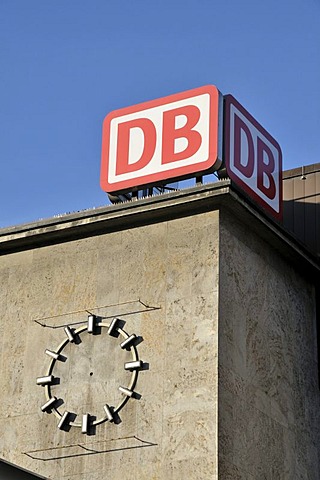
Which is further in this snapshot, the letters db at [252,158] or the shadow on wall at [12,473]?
the letters db at [252,158]

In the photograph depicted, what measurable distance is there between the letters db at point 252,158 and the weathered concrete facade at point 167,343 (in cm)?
125

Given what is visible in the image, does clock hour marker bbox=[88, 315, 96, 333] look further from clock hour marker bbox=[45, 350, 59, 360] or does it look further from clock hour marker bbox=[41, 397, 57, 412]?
clock hour marker bbox=[41, 397, 57, 412]

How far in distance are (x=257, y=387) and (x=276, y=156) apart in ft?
22.0

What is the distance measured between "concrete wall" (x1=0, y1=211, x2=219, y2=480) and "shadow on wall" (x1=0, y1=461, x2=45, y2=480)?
15.9ft

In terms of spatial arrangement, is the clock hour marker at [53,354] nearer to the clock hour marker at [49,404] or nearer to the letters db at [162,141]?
the clock hour marker at [49,404]

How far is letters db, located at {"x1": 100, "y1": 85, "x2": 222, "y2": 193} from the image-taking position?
26.7 metres

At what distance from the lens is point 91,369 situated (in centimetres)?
2547

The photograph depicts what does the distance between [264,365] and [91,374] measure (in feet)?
12.8

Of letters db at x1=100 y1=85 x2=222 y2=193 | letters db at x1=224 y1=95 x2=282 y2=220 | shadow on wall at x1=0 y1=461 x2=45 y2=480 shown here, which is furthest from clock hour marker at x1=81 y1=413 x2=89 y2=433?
letters db at x1=224 y1=95 x2=282 y2=220

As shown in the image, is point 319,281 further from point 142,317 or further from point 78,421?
point 78,421

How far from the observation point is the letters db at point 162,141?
2666 centimetres

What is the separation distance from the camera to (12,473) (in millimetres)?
19031

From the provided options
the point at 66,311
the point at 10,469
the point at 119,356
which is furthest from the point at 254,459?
the point at 10,469

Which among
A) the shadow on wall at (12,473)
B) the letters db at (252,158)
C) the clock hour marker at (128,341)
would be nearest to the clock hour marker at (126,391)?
the clock hour marker at (128,341)
